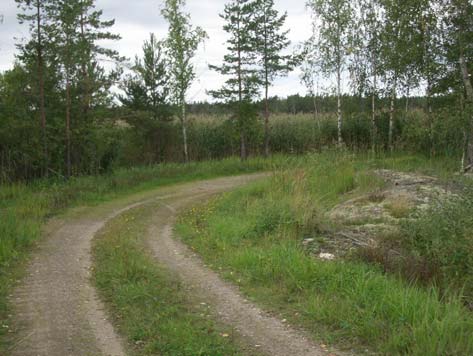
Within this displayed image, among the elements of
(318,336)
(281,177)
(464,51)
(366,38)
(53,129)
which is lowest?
(318,336)

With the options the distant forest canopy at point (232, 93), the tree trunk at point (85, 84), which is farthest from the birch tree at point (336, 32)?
the tree trunk at point (85, 84)

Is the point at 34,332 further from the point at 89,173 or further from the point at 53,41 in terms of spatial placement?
the point at 89,173

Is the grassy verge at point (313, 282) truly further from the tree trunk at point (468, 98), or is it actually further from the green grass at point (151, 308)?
the tree trunk at point (468, 98)

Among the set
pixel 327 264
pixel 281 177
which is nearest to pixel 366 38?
pixel 281 177

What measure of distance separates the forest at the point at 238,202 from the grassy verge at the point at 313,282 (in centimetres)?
3

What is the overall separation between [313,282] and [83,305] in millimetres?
3300

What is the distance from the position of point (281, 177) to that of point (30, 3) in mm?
10208

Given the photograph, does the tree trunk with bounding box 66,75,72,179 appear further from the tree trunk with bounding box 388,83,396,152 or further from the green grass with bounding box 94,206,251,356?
the tree trunk with bounding box 388,83,396,152

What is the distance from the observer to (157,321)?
6102 mm

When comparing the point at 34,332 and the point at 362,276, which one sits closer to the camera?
the point at 34,332

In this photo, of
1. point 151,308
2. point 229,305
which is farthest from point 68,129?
point 229,305

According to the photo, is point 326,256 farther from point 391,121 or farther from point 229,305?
point 391,121

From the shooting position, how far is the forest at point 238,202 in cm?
586

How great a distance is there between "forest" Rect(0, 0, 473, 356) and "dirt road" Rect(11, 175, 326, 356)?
0.03 m
